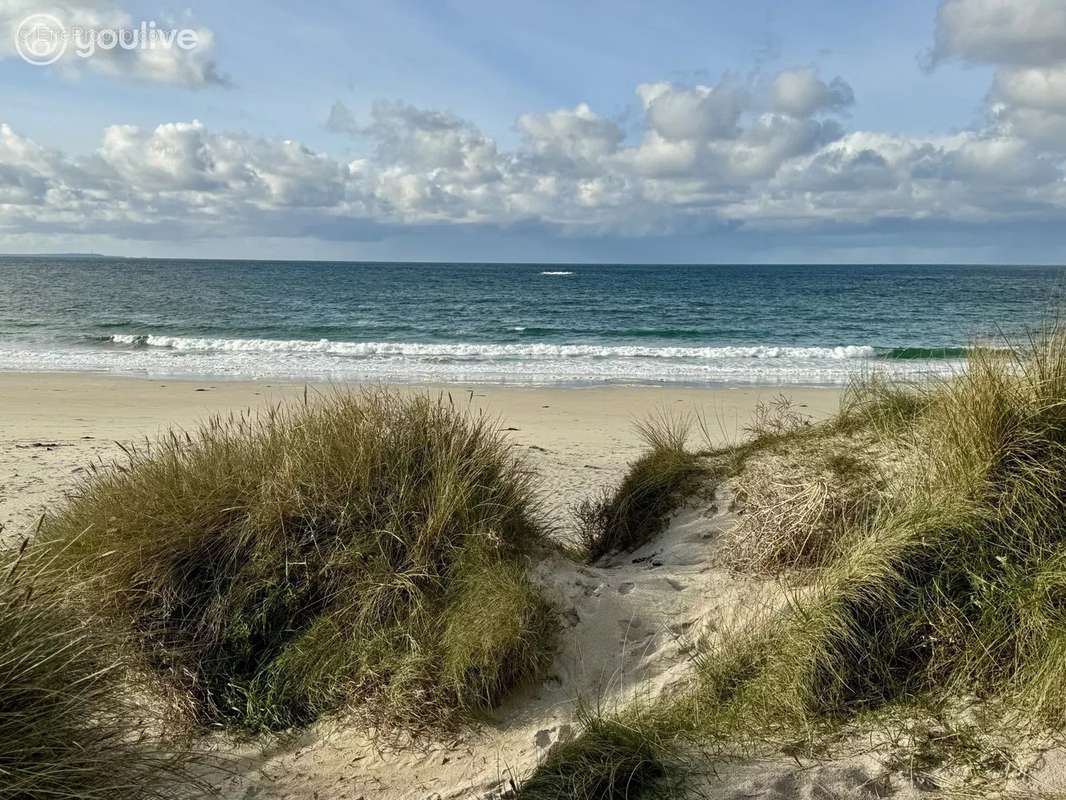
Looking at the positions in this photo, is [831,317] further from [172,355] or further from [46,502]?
[46,502]

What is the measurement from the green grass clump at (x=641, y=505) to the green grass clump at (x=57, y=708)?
367 cm

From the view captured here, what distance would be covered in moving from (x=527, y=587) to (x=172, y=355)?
24400mm

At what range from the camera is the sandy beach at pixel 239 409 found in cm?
927

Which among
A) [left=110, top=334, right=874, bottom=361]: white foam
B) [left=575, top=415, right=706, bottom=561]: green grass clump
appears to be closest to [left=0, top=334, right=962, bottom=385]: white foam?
→ [left=110, top=334, right=874, bottom=361]: white foam

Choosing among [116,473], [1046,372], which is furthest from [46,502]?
[1046,372]

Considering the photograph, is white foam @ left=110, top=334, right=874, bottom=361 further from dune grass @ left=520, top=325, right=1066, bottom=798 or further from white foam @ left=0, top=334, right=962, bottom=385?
dune grass @ left=520, top=325, right=1066, bottom=798

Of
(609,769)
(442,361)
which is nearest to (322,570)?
(609,769)

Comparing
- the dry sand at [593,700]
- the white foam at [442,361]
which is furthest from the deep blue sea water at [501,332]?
the dry sand at [593,700]

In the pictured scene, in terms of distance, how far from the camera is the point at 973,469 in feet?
14.5

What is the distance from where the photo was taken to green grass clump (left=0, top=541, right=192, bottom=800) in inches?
112

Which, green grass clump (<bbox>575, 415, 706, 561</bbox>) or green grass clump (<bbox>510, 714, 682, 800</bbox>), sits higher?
green grass clump (<bbox>575, 415, 706, 561</bbox>)

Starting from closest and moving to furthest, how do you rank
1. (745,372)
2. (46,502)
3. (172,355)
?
(46,502) → (745,372) → (172,355)

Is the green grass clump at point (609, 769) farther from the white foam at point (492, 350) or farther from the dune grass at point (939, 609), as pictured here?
the white foam at point (492, 350)

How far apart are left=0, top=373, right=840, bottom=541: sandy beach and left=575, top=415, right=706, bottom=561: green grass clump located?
1.25ft
